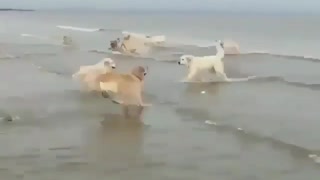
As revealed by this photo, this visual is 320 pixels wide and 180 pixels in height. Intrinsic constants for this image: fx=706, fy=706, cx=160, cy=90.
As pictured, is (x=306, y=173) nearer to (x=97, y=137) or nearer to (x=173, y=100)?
(x=97, y=137)

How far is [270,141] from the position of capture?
845 centimetres

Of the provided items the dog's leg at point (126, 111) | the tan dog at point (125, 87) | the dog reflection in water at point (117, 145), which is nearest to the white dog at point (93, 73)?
the tan dog at point (125, 87)

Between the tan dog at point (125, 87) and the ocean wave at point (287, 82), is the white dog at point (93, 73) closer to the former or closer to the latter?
the tan dog at point (125, 87)

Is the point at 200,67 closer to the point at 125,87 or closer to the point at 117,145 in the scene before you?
the point at 125,87

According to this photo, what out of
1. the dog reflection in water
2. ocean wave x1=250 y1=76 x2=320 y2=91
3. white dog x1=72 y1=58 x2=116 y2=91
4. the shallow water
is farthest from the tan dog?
ocean wave x1=250 y1=76 x2=320 y2=91

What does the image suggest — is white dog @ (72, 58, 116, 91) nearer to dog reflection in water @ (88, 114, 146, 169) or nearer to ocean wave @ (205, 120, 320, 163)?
dog reflection in water @ (88, 114, 146, 169)

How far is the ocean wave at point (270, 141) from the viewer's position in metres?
7.83

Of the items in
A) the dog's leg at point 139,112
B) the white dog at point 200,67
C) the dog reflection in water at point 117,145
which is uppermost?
the white dog at point 200,67

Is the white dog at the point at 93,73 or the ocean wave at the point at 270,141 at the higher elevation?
the white dog at the point at 93,73

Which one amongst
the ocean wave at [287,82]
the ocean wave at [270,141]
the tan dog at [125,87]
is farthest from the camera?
the ocean wave at [287,82]

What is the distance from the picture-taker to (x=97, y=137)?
853 centimetres

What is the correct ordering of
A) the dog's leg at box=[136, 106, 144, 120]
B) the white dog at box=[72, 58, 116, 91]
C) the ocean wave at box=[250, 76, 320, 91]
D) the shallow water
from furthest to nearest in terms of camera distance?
1. the ocean wave at box=[250, 76, 320, 91]
2. the white dog at box=[72, 58, 116, 91]
3. the dog's leg at box=[136, 106, 144, 120]
4. the shallow water

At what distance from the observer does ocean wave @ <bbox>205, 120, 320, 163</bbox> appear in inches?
308

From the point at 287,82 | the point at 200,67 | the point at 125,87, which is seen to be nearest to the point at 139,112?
the point at 125,87
